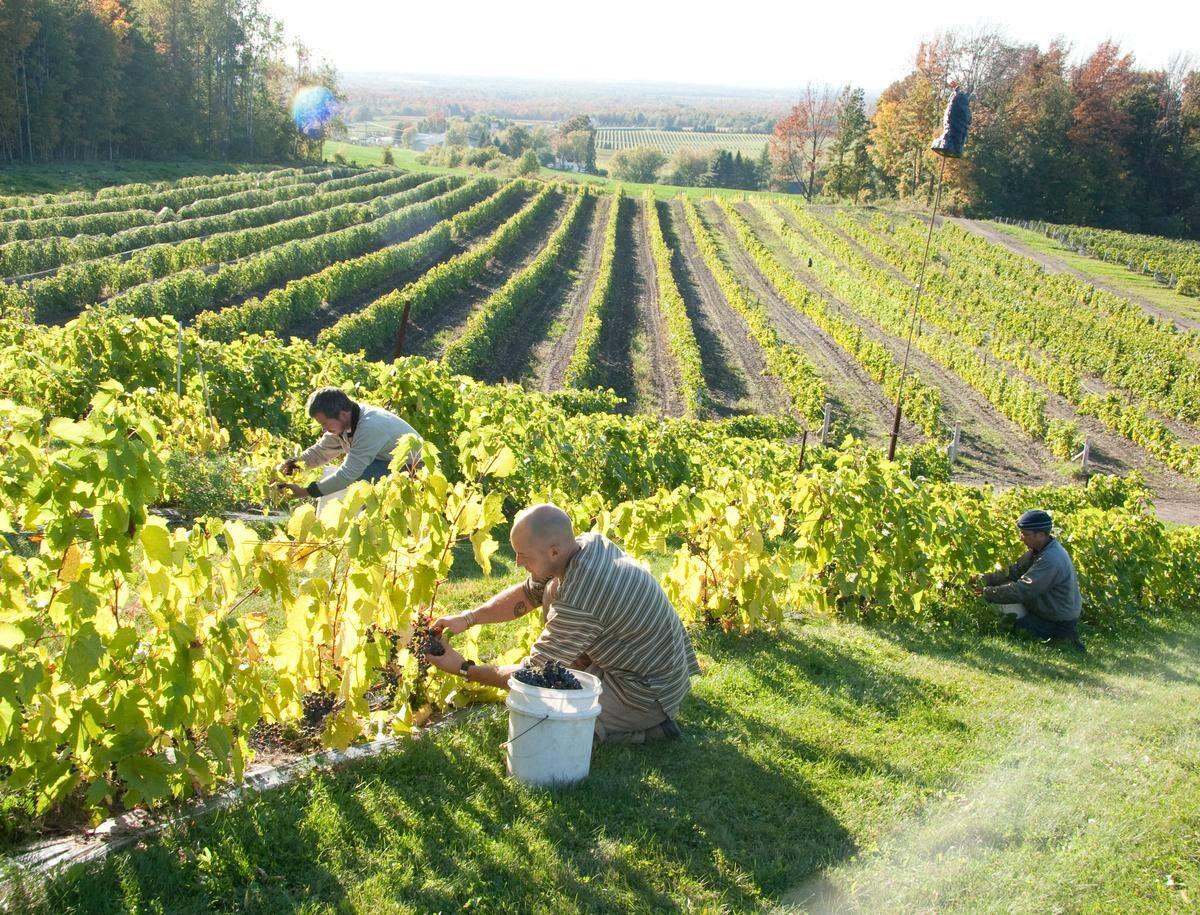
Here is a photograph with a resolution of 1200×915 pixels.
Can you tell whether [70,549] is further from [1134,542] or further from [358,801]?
[1134,542]

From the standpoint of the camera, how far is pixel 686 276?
134ft

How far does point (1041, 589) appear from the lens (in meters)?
7.09

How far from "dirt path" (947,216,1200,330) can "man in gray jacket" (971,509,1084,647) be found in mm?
34700

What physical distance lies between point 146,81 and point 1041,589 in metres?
64.5

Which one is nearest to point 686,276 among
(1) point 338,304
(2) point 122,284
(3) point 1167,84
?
(1) point 338,304

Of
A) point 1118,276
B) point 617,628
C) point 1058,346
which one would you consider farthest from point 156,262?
point 1118,276

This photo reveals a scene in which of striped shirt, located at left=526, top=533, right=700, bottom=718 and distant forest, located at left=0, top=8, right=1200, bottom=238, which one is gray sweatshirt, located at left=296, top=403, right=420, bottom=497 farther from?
distant forest, located at left=0, top=8, right=1200, bottom=238

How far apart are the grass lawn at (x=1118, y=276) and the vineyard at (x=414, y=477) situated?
9.16m

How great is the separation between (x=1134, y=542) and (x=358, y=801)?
8.57 meters

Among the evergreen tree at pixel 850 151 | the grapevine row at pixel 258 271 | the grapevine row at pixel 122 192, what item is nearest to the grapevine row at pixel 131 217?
the grapevine row at pixel 122 192

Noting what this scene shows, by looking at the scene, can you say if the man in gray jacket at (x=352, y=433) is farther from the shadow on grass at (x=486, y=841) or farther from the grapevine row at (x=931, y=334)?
the grapevine row at (x=931, y=334)

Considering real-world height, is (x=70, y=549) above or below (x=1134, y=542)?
above

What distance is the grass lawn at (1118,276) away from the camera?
133 ft

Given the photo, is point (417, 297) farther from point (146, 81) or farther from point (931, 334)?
point (146, 81)
